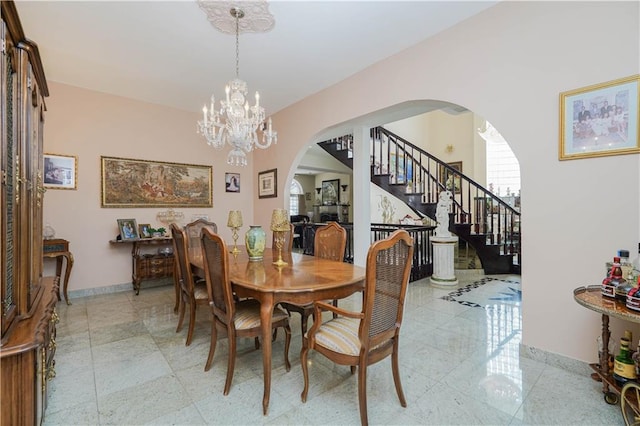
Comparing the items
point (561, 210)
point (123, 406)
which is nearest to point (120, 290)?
point (123, 406)

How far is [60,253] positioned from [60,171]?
114cm

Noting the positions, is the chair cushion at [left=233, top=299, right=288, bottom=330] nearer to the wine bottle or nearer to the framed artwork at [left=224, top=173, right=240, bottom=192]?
the wine bottle

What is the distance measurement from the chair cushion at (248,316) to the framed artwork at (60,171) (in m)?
3.49

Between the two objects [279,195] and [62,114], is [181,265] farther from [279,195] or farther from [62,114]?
[62,114]

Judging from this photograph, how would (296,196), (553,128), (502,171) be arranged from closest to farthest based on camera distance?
(553,128)
(502,171)
(296,196)

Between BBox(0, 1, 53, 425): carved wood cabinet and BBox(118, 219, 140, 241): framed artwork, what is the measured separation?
283cm

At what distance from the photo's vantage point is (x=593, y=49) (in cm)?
201

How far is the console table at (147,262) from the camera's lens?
420cm

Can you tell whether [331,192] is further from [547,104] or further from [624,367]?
[624,367]

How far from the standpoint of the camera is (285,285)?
1783mm

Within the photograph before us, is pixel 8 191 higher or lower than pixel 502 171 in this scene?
lower

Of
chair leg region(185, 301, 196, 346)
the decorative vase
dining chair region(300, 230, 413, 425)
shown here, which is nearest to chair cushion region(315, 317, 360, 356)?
dining chair region(300, 230, 413, 425)

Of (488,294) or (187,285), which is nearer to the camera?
(187,285)

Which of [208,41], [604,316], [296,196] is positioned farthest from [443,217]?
[296,196]
